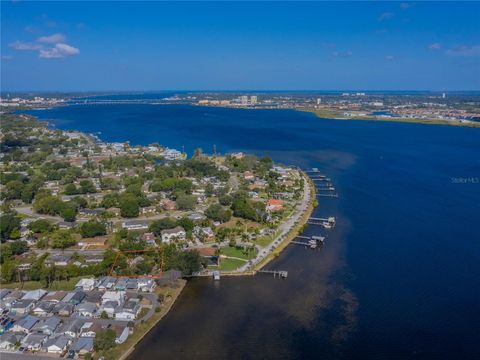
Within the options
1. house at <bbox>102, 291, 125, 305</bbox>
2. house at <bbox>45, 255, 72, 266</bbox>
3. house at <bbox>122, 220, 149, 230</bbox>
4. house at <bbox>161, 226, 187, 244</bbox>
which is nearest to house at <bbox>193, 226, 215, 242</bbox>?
house at <bbox>161, 226, 187, 244</bbox>

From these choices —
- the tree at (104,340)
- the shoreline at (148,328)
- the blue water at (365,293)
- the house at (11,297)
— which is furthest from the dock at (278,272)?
the house at (11,297)

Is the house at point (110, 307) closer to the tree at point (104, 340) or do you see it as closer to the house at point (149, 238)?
the tree at point (104, 340)

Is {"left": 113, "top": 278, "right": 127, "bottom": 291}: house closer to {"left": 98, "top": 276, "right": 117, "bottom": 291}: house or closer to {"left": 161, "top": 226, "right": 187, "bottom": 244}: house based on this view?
{"left": 98, "top": 276, "right": 117, "bottom": 291}: house

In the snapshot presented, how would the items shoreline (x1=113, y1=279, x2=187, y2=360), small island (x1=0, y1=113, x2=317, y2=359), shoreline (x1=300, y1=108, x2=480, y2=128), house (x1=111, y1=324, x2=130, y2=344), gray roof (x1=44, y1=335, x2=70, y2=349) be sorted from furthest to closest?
shoreline (x1=300, y1=108, x2=480, y2=128) < small island (x1=0, y1=113, x2=317, y2=359) < house (x1=111, y1=324, x2=130, y2=344) < shoreline (x1=113, y1=279, x2=187, y2=360) < gray roof (x1=44, y1=335, x2=70, y2=349)

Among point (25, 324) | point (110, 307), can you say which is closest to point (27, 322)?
point (25, 324)

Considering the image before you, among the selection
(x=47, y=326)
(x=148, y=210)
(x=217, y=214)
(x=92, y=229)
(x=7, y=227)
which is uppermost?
(x=217, y=214)

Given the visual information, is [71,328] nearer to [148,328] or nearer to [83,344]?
[83,344]
